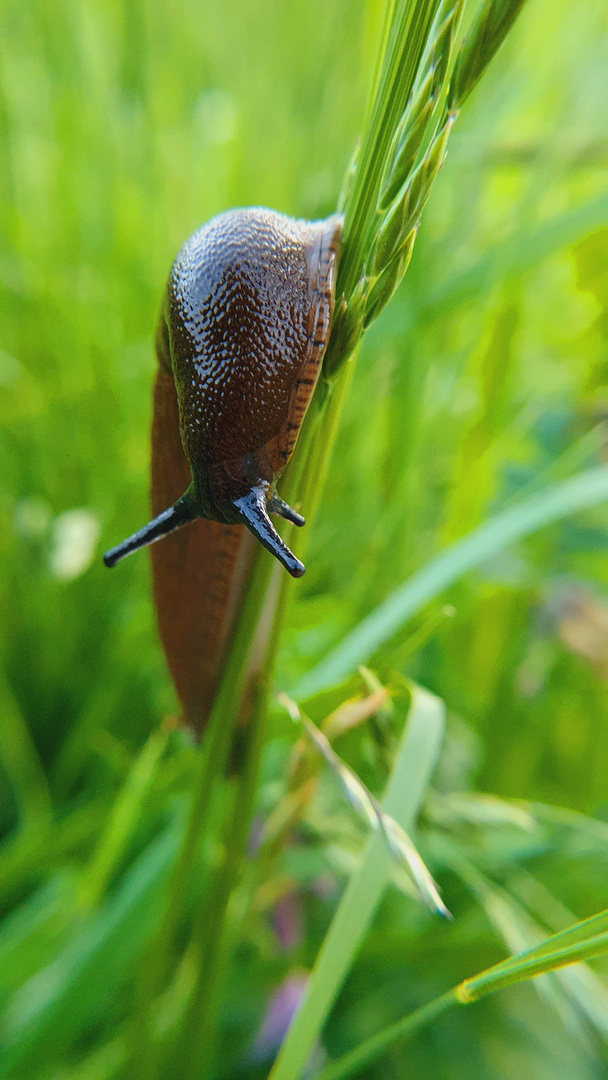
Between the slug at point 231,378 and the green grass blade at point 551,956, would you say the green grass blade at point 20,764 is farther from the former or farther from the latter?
the green grass blade at point 551,956

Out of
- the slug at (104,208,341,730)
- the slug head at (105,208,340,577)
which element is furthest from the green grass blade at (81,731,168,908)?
the slug head at (105,208,340,577)

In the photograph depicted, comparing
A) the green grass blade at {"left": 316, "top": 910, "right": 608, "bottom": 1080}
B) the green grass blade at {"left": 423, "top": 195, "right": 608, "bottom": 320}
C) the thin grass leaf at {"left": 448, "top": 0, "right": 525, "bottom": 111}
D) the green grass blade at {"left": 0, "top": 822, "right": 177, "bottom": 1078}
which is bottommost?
the green grass blade at {"left": 0, "top": 822, "right": 177, "bottom": 1078}

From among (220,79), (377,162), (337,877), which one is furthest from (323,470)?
(220,79)

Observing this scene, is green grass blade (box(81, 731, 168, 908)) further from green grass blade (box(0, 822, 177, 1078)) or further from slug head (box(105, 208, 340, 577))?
slug head (box(105, 208, 340, 577))

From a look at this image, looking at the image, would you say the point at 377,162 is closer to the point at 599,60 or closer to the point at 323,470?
the point at 323,470

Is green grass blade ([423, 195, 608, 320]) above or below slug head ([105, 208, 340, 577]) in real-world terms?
below

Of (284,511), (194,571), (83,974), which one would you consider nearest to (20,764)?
(83,974)

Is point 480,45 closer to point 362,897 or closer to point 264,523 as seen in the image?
point 264,523

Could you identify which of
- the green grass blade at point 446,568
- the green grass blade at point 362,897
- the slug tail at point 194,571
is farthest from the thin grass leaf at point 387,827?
the green grass blade at point 446,568
